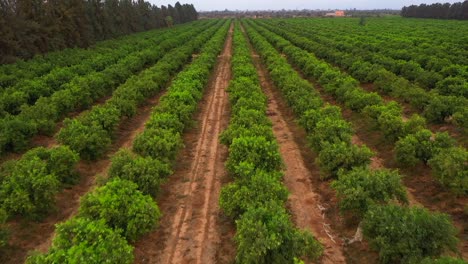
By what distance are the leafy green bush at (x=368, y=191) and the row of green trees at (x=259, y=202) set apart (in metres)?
1.84

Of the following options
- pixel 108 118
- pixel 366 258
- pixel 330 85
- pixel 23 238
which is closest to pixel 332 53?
pixel 330 85

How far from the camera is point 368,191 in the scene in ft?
36.5

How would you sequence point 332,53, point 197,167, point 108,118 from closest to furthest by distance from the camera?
point 197,167 < point 108,118 < point 332,53

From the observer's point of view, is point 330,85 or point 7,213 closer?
point 7,213

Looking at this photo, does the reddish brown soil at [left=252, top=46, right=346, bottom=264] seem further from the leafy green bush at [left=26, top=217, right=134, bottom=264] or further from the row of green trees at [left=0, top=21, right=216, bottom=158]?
the row of green trees at [left=0, top=21, right=216, bottom=158]

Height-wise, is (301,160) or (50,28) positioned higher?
(50,28)

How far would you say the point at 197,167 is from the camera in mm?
16500

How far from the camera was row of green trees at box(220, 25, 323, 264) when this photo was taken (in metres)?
9.43

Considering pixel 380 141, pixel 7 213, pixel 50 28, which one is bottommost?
pixel 380 141

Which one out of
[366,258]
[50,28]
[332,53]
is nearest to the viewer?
[366,258]

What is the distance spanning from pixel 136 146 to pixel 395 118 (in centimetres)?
1170

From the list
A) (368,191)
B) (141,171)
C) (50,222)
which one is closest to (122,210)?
(141,171)

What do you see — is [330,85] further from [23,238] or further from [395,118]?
[23,238]

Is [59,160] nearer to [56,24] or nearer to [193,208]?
[193,208]
